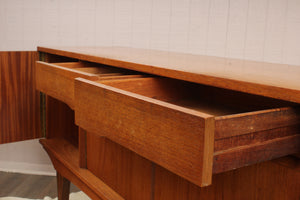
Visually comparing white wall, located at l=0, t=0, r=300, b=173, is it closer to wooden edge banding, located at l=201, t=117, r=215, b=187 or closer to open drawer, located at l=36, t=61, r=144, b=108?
open drawer, located at l=36, t=61, r=144, b=108

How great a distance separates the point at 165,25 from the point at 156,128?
6.96 feet

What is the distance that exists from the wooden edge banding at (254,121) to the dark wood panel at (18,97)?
1.41 meters

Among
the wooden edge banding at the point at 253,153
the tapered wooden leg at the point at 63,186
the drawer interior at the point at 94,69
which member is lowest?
the tapered wooden leg at the point at 63,186

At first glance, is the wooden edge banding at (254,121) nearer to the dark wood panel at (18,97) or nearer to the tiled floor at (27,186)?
the dark wood panel at (18,97)

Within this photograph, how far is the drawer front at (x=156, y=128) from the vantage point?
1.98 feet

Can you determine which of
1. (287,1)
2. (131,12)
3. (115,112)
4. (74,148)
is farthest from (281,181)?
(131,12)

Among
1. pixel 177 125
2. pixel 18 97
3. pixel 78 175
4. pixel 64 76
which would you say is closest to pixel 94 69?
pixel 64 76

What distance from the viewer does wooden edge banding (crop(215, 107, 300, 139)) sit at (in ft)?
2.04

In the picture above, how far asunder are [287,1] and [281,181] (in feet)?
6.12

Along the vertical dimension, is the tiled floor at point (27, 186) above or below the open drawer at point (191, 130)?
below

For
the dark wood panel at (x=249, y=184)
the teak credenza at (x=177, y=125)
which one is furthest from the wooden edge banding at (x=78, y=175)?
the dark wood panel at (x=249, y=184)

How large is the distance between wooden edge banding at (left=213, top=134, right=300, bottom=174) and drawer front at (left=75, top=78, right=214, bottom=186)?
1.3 inches

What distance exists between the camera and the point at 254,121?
0.66m

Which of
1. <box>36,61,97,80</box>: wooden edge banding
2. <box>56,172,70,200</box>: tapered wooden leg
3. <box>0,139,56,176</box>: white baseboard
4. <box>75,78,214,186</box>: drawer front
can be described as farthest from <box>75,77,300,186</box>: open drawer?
<box>0,139,56,176</box>: white baseboard
